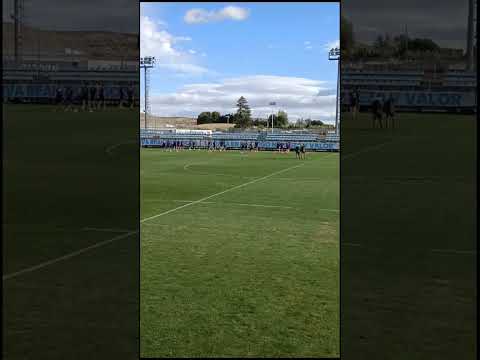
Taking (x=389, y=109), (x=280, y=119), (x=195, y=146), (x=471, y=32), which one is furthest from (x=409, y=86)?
(x=280, y=119)

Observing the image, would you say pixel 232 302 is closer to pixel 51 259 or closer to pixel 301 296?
pixel 301 296

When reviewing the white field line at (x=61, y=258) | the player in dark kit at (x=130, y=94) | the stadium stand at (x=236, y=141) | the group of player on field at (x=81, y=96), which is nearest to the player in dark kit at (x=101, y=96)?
the group of player on field at (x=81, y=96)

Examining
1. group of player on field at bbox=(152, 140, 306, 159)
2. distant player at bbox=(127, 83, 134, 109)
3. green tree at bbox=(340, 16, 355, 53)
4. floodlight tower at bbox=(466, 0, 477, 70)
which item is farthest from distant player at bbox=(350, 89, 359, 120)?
group of player on field at bbox=(152, 140, 306, 159)

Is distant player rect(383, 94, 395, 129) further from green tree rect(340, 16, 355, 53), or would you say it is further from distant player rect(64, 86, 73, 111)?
distant player rect(64, 86, 73, 111)

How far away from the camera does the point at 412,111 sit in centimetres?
192

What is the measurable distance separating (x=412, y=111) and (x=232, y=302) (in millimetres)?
1755

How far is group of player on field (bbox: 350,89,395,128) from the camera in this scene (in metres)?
1.90

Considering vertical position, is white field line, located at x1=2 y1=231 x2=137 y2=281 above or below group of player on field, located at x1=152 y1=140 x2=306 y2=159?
below

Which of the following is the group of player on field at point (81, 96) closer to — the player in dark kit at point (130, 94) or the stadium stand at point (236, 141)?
the player in dark kit at point (130, 94)

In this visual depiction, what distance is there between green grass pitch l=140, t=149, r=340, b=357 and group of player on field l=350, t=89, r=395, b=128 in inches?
46.2

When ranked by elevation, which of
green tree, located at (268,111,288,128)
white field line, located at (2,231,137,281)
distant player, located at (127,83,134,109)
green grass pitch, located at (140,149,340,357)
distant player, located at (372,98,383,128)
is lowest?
green grass pitch, located at (140,149,340,357)

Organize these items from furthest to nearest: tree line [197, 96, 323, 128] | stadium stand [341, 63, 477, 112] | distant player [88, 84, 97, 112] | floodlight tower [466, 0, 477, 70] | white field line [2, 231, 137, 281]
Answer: tree line [197, 96, 323, 128]
white field line [2, 231, 137, 281]
distant player [88, 84, 97, 112]
stadium stand [341, 63, 477, 112]
floodlight tower [466, 0, 477, 70]

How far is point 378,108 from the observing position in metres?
1.93

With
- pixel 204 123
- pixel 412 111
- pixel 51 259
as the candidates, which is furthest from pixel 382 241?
pixel 204 123
